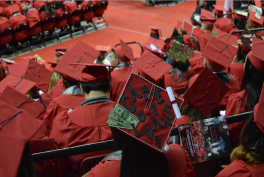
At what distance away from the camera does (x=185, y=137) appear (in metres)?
1.47

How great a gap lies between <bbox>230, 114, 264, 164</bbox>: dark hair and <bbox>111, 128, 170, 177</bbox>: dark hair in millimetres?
471

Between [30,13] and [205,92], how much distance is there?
7.17m

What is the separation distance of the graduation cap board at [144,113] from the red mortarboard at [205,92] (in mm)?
588

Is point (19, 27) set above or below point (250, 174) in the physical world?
below

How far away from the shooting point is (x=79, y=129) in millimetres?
1790

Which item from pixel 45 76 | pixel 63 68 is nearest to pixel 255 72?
pixel 63 68

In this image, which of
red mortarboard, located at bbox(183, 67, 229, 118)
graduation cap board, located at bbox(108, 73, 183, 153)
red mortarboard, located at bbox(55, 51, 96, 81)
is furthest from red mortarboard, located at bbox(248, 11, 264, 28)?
graduation cap board, located at bbox(108, 73, 183, 153)

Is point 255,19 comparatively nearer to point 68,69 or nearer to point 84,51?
point 84,51

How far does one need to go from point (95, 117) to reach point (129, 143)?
802 millimetres

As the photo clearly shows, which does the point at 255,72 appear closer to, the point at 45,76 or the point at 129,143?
the point at 129,143

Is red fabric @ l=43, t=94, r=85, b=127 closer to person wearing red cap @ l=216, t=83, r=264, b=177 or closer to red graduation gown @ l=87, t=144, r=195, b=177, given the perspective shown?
red graduation gown @ l=87, t=144, r=195, b=177

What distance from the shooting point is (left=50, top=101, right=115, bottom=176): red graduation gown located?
1.78 metres

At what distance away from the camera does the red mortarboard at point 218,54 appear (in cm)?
264

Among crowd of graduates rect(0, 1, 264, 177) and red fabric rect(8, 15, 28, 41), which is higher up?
crowd of graduates rect(0, 1, 264, 177)
